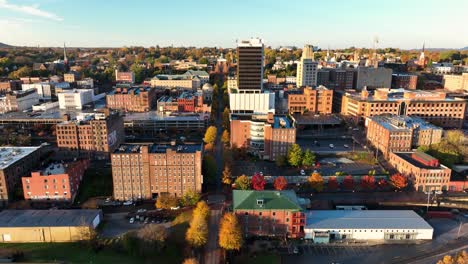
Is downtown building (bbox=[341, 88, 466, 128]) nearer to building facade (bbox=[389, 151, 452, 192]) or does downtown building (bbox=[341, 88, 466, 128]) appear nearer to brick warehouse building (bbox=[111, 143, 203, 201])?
building facade (bbox=[389, 151, 452, 192])

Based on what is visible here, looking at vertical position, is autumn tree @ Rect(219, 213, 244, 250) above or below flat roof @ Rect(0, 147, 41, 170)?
below

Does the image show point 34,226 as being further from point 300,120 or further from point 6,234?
point 300,120

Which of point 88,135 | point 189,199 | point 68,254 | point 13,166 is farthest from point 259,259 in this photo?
point 88,135

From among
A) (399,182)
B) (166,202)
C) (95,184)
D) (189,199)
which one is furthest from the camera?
(95,184)

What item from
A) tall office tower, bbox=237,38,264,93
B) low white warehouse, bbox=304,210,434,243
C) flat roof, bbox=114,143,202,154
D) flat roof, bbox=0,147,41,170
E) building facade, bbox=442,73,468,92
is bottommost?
low white warehouse, bbox=304,210,434,243

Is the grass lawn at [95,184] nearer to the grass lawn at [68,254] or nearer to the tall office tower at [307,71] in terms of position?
the grass lawn at [68,254]

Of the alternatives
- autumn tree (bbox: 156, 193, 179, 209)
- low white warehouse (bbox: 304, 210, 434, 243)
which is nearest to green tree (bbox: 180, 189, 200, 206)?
autumn tree (bbox: 156, 193, 179, 209)

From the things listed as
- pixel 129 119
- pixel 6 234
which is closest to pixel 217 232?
pixel 6 234

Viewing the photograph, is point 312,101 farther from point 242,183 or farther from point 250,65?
point 242,183
